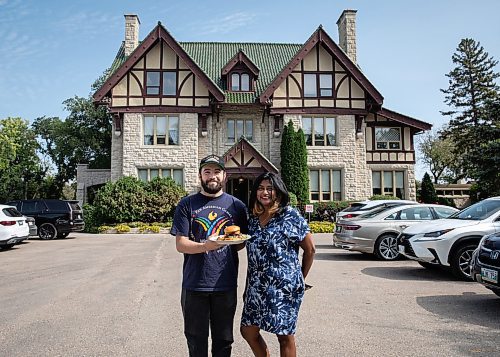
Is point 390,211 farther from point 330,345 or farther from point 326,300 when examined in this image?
point 330,345

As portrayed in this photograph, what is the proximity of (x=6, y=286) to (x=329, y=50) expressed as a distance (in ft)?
72.5

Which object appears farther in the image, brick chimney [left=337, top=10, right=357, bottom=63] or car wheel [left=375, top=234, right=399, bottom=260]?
brick chimney [left=337, top=10, right=357, bottom=63]

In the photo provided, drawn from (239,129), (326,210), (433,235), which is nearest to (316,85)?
(239,129)

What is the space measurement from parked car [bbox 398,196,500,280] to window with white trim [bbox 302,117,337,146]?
18.0m

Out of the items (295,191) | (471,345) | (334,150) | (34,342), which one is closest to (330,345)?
(471,345)

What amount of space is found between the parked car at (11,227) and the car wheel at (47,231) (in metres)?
3.39

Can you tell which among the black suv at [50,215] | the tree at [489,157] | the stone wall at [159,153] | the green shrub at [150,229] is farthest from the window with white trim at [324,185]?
the black suv at [50,215]

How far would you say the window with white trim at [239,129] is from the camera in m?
27.5

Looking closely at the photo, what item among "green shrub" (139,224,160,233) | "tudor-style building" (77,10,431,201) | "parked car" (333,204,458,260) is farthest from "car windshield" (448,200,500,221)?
"tudor-style building" (77,10,431,201)

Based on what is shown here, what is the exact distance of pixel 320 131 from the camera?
27.0 metres

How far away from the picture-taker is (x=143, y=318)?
6.02 meters

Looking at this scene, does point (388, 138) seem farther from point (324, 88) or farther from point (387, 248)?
point (387, 248)

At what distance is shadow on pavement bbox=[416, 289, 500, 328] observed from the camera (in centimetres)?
591

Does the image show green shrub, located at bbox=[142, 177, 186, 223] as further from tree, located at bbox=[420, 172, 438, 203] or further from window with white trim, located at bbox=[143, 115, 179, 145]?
tree, located at bbox=[420, 172, 438, 203]
